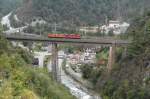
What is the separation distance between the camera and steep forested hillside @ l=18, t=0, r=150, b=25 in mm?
96375

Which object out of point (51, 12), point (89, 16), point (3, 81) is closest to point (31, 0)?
point (51, 12)

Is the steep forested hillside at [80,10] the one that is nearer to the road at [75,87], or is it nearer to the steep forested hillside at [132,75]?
the road at [75,87]

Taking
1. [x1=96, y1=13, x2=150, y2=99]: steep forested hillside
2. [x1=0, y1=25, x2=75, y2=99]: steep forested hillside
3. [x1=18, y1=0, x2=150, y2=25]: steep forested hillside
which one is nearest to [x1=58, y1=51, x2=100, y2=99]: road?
[x1=96, y1=13, x2=150, y2=99]: steep forested hillside

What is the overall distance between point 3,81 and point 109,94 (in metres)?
22.8

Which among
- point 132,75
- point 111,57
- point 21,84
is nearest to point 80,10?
point 111,57

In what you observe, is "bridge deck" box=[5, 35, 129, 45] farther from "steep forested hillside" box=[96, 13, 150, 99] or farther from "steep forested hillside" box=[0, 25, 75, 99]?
"steep forested hillside" box=[0, 25, 75, 99]

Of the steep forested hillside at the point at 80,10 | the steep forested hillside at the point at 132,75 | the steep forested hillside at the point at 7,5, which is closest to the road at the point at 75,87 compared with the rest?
the steep forested hillside at the point at 132,75

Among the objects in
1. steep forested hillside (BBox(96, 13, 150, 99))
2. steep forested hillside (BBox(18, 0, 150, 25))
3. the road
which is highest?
steep forested hillside (BBox(18, 0, 150, 25))

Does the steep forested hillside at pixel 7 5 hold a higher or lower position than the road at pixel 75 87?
higher

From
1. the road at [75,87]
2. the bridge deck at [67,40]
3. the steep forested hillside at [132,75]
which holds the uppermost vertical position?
the bridge deck at [67,40]

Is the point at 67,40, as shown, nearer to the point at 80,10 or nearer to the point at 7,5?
the point at 80,10

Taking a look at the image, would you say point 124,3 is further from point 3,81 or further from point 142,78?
point 3,81

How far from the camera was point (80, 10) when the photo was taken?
320 feet

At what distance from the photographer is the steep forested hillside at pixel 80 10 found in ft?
316
